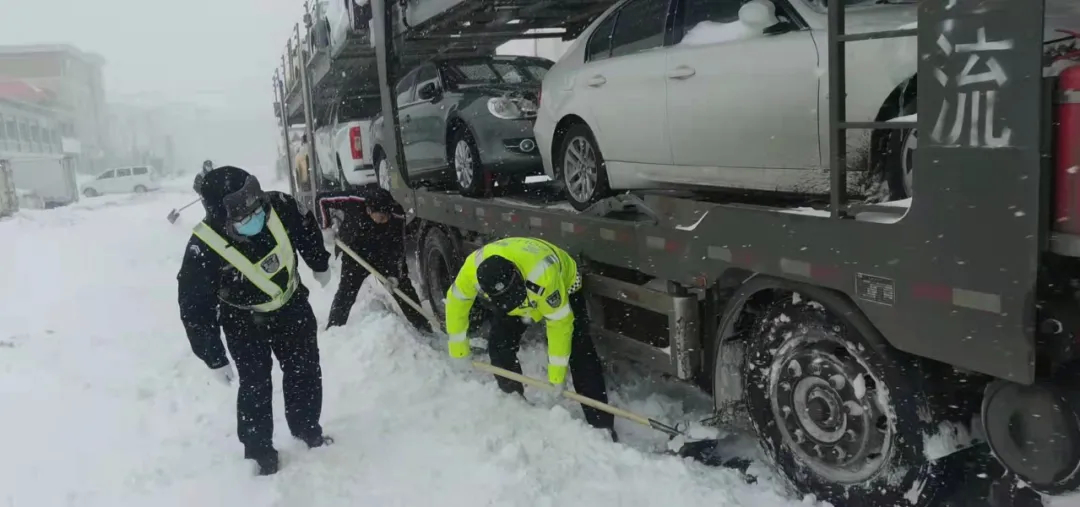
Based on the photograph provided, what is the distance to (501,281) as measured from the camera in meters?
4.21

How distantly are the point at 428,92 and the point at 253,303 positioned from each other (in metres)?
3.63

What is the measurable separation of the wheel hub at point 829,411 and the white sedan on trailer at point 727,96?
76 centimetres

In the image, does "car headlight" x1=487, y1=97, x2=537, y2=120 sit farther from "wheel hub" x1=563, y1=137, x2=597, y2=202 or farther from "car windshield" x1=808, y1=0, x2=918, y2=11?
"car windshield" x1=808, y1=0, x2=918, y2=11

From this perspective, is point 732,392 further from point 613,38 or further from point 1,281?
point 1,281

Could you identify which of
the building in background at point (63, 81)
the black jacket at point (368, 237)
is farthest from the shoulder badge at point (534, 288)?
the building in background at point (63, 81)

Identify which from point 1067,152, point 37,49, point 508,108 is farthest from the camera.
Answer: point 37,49

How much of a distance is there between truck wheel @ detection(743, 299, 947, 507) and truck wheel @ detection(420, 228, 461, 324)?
4.04 meters

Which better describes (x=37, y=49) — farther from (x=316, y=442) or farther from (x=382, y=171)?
(x=316, y=442)

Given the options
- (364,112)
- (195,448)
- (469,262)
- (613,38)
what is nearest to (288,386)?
Answer: (195,448)

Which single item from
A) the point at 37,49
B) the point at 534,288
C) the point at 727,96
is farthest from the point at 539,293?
the point at 37,49

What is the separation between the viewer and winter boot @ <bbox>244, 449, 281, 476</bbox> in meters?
4.25

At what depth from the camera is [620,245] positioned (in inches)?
176

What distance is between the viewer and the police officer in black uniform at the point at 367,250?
293 inches

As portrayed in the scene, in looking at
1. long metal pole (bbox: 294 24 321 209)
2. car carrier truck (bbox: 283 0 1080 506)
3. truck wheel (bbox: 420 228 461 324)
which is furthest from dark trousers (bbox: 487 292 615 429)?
long metal pole (bbox: 294 24 321 209)
